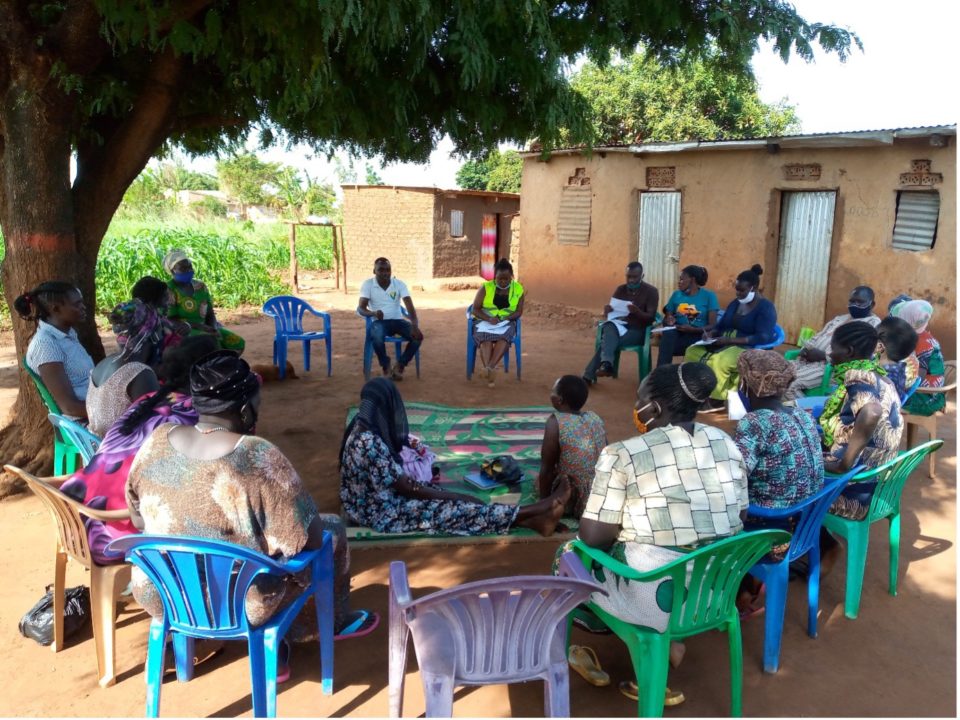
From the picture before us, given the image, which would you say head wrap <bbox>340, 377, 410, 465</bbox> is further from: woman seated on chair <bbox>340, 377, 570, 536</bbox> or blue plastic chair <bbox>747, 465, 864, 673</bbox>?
blue plastic chair <bbox>747, 465, 864, 673</bbox>

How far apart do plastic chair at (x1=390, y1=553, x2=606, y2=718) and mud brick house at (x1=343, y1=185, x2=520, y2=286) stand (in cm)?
1597

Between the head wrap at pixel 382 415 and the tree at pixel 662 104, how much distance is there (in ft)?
53.2

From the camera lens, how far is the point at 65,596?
118 inches

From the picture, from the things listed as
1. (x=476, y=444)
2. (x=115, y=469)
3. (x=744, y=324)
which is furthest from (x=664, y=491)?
(x=744, y=324)

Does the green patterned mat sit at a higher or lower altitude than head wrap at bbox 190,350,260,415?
lower

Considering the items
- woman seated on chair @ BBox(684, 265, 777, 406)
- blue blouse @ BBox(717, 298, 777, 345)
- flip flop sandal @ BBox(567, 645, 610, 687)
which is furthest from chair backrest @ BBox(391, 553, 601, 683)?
blue blouse @ BBox(717, 298, 777, 345)

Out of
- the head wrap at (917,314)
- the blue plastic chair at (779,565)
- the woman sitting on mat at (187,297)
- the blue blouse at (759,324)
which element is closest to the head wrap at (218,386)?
the blue plastic chair at (779,565)

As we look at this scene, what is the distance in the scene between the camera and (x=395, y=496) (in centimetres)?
376

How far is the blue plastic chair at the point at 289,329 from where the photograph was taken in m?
7.61

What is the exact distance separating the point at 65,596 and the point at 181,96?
353 centimetres

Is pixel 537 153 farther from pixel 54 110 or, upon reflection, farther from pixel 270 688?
pixel 270 688

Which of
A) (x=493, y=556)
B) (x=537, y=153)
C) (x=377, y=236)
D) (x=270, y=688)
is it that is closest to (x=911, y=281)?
(x=537, y=153)

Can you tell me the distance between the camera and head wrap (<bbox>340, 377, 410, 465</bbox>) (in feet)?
11.7

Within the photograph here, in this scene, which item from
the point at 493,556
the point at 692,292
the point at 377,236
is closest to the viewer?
the point at 493,556
